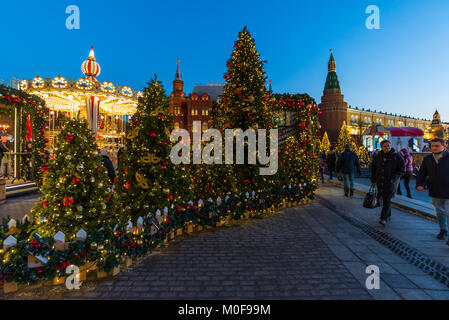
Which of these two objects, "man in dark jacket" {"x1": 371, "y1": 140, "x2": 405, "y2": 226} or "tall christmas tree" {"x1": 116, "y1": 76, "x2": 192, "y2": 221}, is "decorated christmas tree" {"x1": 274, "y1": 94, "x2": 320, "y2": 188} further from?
"tall christmas tree" {"x1": 116, "y1": 76, "x2": 192, "y2": 221}

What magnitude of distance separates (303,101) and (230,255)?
8.53 m

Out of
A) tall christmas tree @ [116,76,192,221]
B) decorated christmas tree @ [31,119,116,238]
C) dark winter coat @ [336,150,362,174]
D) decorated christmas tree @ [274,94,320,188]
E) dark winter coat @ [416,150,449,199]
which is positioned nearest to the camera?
decorated christmas tree @ [31,119,116,238]

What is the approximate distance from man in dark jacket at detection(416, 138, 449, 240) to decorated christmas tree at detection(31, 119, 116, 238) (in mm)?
6918

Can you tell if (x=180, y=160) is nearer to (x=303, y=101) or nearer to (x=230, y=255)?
(x=230, y=255)

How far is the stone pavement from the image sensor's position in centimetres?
323

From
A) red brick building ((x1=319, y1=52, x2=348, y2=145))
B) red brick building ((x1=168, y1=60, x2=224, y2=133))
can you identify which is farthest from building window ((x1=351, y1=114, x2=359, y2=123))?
red brick building ((x1=168, y1=60, x2=224, y2=133))

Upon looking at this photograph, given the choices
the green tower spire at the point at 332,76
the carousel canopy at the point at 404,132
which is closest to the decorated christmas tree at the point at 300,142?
the carousel canopy at the point at 404,132

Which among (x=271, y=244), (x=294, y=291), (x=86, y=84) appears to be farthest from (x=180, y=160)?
(x=86, y=84)

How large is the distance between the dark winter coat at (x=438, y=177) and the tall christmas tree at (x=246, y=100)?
433 centimetres

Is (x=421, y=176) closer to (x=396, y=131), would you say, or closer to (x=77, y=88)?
(x=77, y=88)

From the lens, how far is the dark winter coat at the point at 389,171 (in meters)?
5.93

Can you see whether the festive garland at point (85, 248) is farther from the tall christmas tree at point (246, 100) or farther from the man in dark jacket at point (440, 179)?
the man in dark jacket at point (440, 179)

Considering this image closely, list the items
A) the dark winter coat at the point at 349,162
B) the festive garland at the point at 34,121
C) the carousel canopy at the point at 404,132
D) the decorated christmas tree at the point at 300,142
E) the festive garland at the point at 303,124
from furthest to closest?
the carousel canopy at the point at 404,132
the festive garland at the point at 34,121
the festive garland at the point at 303,124
the decorated christmas tree at the point at 300,142
the dark winter coat at the point at 349,162
